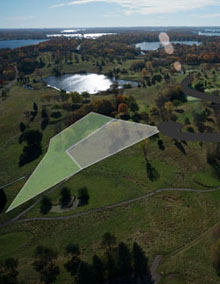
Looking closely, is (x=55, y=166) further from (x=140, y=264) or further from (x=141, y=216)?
(x=140, y=264)

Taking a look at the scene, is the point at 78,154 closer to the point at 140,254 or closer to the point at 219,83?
the point at 140,254

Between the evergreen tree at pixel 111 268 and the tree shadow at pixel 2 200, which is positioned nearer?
the evergreen tree at pixel 111 268

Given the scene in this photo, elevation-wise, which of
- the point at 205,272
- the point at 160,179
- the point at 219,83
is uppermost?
the point at 219,83

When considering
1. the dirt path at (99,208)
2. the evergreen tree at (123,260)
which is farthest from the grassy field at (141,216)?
the evergreen tree at (123,260)

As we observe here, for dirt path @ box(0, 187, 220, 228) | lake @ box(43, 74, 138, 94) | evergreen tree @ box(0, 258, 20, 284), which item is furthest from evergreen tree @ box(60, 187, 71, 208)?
lake @ box(43, 74, 138, 94)

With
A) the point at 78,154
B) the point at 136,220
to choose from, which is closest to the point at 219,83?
the point at 78,154

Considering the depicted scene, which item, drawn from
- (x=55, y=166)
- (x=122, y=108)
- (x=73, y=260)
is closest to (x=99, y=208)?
(x=73, y=260)

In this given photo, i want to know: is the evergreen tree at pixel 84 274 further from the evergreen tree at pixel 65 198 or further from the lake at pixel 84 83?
the lake at pixel 84 83
